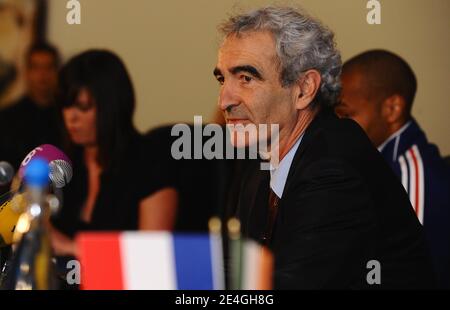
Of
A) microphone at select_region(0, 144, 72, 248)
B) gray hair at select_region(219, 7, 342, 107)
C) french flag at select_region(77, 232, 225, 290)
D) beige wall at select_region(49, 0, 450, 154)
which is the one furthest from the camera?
beige wall at select_region(49, 0, 450, 154)

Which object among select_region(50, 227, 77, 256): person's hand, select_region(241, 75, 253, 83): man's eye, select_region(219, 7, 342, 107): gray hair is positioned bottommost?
select_region(50, 227, 77, 256): person's hand

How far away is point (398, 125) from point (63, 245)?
1.48m

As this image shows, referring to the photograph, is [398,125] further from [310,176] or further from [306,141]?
[310,176]

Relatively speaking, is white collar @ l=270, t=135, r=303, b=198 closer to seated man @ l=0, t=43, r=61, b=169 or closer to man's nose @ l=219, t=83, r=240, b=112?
man's nose @ l=219, t=83, r=240, b=112

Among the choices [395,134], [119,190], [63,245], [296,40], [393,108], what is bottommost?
[63,245]

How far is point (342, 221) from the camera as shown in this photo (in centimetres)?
202

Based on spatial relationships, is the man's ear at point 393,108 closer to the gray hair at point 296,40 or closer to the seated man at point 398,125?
the seated man at point 398,125

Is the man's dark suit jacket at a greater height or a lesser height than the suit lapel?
lesser

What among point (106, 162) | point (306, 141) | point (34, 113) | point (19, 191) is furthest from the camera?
point (34, 113)

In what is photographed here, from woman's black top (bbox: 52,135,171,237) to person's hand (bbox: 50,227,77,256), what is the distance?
6cm

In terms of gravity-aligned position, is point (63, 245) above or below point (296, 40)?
below

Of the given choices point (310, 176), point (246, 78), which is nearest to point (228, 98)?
point (246, 78)

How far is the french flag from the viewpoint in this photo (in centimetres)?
146

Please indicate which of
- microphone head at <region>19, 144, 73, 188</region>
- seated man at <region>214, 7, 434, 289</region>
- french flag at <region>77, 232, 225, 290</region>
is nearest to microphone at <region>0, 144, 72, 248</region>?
microphone head at <region>19, 144, 73, 188</region>
